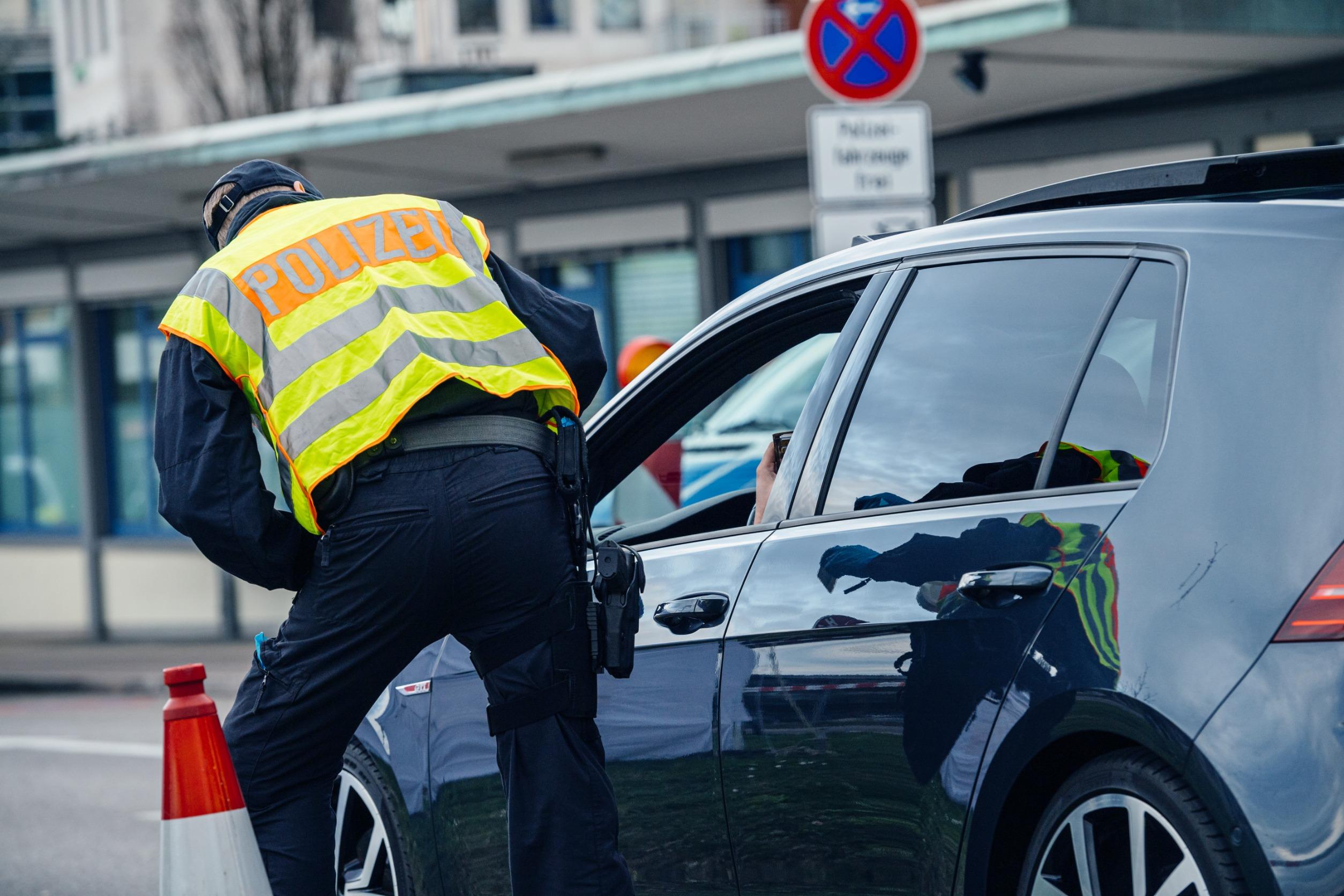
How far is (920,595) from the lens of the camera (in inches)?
116

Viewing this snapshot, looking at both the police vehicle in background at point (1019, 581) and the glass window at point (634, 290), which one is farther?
the glass window at point (634, 290)

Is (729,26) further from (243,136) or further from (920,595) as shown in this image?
(920,595)

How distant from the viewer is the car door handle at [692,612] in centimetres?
335

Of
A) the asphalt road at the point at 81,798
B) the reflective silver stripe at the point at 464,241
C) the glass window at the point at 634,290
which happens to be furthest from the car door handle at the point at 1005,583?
the glass window at the point at 634,290

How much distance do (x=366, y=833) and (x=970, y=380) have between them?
6.43 ft

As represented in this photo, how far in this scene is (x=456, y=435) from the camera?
3182 millimetres

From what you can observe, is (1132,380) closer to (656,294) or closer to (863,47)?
(863,47)

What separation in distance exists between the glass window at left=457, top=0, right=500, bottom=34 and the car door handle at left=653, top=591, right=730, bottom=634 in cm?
3891

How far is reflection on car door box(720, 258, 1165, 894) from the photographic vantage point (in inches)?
111

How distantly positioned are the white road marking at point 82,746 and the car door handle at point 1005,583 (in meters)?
7.57

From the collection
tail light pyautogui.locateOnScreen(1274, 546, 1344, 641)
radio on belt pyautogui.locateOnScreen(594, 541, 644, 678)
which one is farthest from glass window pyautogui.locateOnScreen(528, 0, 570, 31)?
tail light pyautogui.locateOnScreen(1274, 546, 1344, 641)

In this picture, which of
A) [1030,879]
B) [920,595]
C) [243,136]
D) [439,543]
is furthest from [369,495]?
[243,136]

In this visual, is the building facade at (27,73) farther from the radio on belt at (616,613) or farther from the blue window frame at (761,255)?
the radio on belt at (616,613)

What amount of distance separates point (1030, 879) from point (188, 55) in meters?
32.7
